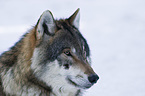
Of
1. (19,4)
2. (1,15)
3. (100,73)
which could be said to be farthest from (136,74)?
(19,4)

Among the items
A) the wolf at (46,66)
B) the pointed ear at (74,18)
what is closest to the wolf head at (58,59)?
the wolf at (46,66)

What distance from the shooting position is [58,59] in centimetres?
302

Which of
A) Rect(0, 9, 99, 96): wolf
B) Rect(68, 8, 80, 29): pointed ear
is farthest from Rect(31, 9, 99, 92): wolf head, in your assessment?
Rect(68, 8, 80, 29): pointed ear

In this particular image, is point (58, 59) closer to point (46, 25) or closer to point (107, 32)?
point (46, 25)

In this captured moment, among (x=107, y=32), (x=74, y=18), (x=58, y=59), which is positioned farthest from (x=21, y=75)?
(x=107, y=32)

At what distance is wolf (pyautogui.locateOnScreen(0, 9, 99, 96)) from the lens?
2984mm

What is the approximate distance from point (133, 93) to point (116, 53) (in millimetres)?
2508

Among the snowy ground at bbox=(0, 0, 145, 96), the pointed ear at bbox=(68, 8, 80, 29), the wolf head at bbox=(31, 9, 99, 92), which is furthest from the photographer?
the snowy ground at bbox=(0, 0, 145, 96)

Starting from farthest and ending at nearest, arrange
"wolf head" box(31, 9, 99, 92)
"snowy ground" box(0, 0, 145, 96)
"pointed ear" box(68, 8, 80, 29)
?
"snowy ground" box(0, 0, 145, 96)
"pointed ear" box(68, 8, 80, 29)
"wolf head" box(31, 9, 99, 92)

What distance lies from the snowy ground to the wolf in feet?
1.85

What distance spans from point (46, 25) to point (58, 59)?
477 mm

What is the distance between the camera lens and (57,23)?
3.33 m

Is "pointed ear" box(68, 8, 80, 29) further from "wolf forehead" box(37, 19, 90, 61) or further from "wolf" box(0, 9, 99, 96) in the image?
"wolf" box(0, 9, 99, 96)

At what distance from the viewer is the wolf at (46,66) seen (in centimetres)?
298
